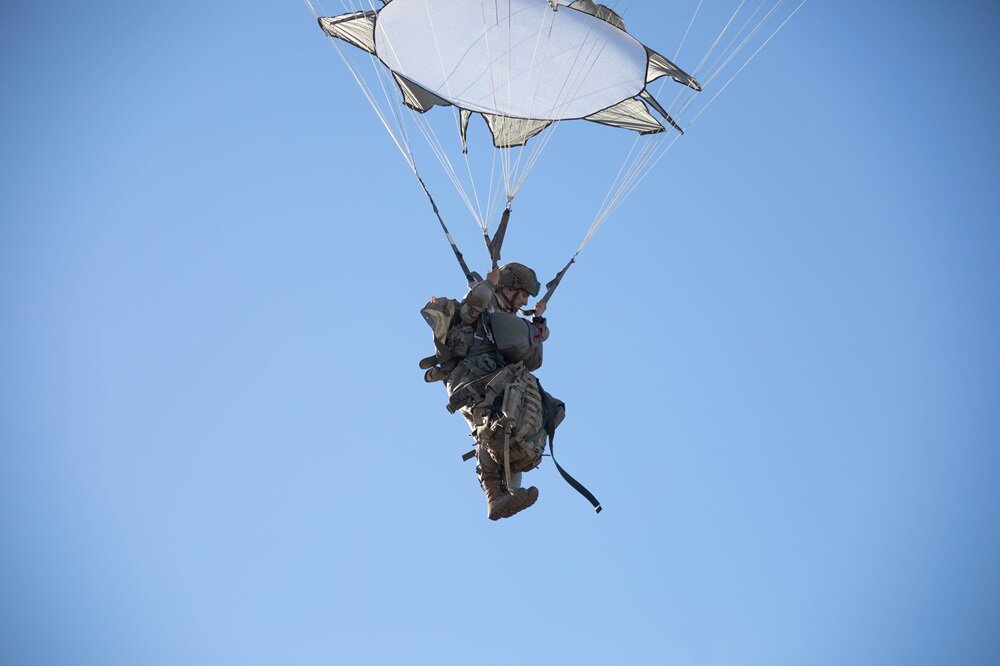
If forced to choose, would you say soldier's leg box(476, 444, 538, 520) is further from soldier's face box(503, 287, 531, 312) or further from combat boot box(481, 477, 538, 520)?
soldier's face box(503, 287, 531, 312)

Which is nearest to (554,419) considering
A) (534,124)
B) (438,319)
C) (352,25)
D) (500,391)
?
(500,391)

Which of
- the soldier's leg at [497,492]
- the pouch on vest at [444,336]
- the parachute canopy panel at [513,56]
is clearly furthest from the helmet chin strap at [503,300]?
the parachute canopy panel at [513,56]

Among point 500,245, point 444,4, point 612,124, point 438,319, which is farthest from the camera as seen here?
point 612,124

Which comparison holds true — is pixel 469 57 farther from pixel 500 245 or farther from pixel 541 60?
pixel 500 245

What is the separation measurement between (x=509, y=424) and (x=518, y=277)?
1.56m

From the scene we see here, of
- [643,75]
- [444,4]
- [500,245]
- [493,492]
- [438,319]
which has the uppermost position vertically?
[444,4]

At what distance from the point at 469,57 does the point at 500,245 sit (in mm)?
2634

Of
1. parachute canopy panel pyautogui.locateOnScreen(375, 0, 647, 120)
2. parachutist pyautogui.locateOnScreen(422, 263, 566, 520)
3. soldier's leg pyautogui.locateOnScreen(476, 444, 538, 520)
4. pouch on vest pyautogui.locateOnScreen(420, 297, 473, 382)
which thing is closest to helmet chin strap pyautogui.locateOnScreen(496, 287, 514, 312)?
parachutist pyautogui.locateOnScreen(422, 263, 566, 520)

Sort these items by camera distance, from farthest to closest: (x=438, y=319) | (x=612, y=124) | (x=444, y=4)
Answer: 1. (x=612, y=124)
2. (x=444, y=4)
3. (x=438, y=319)

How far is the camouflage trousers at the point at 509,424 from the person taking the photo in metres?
12.4

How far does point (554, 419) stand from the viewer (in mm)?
12922

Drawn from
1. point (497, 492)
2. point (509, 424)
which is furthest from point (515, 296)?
point (497, 492)

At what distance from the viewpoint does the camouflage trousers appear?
1242 centimetres

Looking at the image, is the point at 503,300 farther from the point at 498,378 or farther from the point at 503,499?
the point at 503,499
